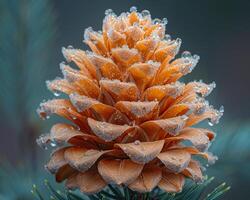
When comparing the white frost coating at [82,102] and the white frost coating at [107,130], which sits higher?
the white frost coating at [82,102]

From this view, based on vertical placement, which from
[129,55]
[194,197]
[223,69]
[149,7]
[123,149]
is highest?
[149,7]

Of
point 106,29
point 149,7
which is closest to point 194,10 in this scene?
point 149,7

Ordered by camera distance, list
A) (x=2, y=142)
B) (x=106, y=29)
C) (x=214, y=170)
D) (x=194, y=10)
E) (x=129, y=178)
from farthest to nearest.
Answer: (x=194, y=10) < (x=2, y=142) < (x=214, y=170) < (x=106, y=29) < (x=129, y=178)

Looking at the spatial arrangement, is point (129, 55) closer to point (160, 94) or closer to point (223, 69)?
point (160, 94)

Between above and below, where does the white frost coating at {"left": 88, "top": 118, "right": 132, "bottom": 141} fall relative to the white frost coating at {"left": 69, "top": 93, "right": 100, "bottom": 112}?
below

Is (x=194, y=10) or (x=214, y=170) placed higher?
(x=194, y=10)

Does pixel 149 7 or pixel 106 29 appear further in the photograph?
pixel 149 7

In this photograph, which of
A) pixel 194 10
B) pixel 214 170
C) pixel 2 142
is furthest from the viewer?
pixel 194 10
